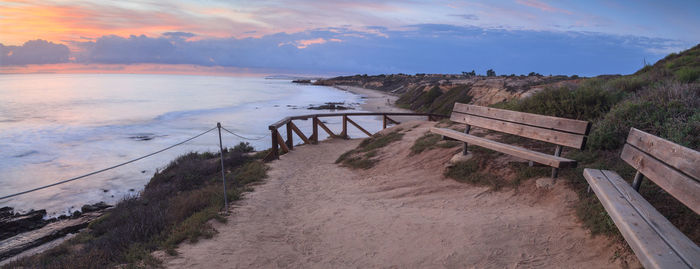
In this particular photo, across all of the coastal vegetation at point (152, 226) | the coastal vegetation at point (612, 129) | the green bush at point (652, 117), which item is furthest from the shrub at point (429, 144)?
the coastal vegetation at point (152, 226)

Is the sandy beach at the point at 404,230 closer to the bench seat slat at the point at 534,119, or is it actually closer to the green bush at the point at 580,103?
the bench seat slat at the point at 534,119

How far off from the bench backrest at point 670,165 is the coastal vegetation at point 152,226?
15.8 ft

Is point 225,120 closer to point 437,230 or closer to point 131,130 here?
point 131,130

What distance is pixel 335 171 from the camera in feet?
29.1

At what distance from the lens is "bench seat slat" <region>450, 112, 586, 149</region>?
523cm

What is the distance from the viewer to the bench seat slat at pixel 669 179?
113 inches

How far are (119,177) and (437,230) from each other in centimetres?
1170

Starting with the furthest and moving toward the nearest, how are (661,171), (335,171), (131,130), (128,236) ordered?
(131,130), (335,171), (128,236), (661,171)

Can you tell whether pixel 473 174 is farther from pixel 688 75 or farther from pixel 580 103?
pixel 688 75

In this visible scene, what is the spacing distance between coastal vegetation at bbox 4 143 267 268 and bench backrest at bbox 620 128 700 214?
4.81m

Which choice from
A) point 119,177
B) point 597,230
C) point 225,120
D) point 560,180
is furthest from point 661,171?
point 225,120

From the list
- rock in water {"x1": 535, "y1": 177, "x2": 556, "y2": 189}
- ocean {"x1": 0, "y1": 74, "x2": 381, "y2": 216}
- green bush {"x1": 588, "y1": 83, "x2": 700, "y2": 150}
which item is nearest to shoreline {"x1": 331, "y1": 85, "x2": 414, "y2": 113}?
ocean {"x1": 0, "y1": 74, "x2": 381, "y2": 216}

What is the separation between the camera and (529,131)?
605 cm

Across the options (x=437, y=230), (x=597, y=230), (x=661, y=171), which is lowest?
(x=437, y=230)
